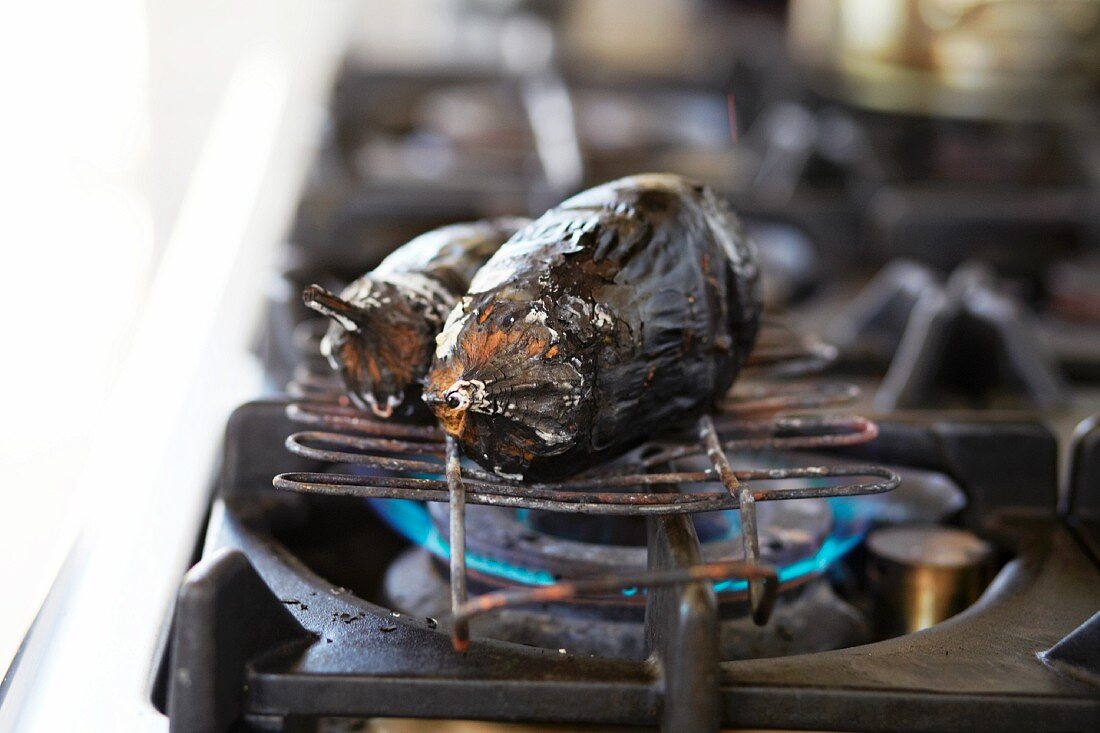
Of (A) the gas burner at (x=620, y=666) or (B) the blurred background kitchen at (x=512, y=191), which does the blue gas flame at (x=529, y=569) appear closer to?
(A) the gas burner at (x=620, y=666)

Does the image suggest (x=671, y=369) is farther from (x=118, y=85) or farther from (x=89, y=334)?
(x=118, y=85)

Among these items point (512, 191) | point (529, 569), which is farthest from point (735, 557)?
point (512, 191)

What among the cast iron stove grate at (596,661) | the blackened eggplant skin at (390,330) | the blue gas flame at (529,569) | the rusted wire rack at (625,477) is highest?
the blackened eggplant skin at (390,330)

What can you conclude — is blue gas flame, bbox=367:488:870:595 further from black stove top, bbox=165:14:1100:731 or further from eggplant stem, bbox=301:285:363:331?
eggplant stem, bbox=301:285:363:331

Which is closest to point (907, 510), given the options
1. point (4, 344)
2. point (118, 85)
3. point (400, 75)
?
point (4, 344)

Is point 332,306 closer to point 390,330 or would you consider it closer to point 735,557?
point 390,330

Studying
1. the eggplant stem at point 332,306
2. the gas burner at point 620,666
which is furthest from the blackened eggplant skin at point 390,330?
the gas burner at point 620,666
